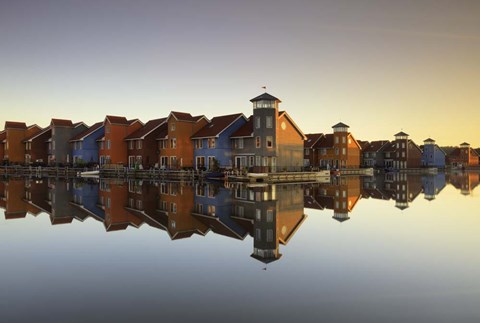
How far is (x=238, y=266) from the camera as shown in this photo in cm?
1246

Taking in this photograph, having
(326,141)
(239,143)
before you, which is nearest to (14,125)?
(239,143)

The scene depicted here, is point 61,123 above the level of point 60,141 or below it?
above

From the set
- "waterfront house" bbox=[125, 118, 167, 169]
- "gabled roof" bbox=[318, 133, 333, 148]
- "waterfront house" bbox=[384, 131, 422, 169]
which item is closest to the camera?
"waterfront house" bbox=[125, 118, 167, 169]

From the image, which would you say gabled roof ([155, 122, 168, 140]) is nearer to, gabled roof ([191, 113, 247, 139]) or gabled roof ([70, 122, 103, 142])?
gabled roof ([191, 113, 247, 139])

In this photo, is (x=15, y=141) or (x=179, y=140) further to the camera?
(x=15, y=141)

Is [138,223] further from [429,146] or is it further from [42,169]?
[429,146]

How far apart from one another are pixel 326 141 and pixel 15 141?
6672 cm

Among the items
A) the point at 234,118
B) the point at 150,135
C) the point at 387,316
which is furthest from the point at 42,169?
the point at 387,316

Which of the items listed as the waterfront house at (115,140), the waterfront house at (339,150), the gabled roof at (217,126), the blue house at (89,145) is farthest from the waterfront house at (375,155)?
the blue house at (89,145)

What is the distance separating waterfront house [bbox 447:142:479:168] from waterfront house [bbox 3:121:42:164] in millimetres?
122617

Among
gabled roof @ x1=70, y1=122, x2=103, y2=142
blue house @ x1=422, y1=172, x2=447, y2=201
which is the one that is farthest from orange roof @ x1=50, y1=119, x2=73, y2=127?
blue house @ x1=422, y1=172, x2=447, y2=201

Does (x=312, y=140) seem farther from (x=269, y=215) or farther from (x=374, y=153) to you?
(x=269, y=215)

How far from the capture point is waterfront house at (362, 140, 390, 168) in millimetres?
108819

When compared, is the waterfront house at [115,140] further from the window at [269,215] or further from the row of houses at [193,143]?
the window at [269,215]
